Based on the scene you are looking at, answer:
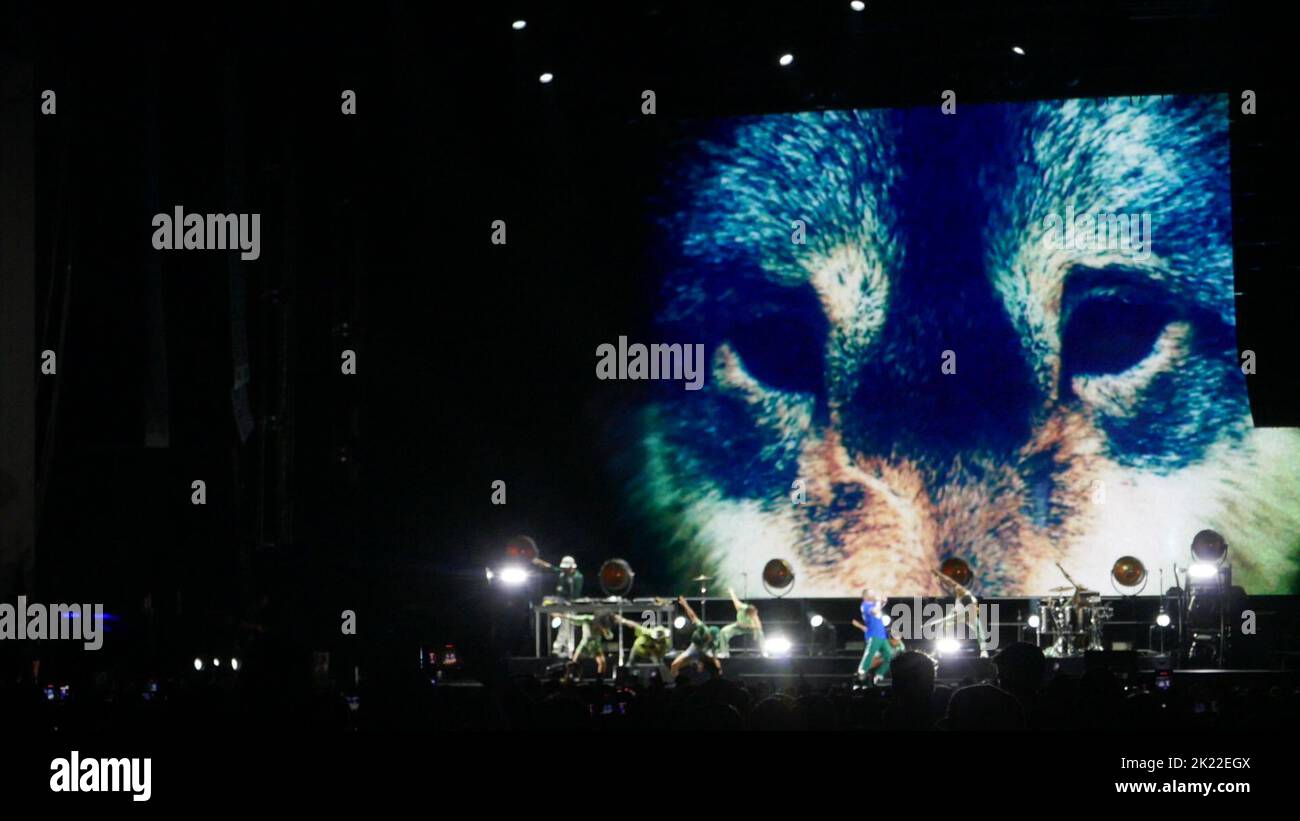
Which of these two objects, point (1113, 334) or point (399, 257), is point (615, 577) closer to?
point (399, 257)

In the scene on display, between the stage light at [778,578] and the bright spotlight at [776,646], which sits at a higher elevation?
the stage light at [778,578]

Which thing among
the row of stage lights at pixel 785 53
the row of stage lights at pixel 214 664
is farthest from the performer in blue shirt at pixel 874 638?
the row of stage lights at pixel 214 664

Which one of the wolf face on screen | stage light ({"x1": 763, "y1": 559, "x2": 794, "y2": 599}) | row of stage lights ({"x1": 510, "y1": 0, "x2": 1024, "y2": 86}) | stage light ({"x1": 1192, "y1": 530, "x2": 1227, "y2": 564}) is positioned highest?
row of stage lights ({"x1": 510, "y1": 0, "x2": 1024, "y2": 86})

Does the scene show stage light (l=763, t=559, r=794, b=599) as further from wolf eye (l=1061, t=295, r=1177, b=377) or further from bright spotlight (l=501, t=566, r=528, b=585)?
wolf eye (l=1061, t=295, r=1177, b=377)

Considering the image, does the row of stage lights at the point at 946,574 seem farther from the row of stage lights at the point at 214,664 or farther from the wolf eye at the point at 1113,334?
the row of stage lights at the point at 214,664

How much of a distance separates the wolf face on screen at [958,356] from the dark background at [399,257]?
41 cm

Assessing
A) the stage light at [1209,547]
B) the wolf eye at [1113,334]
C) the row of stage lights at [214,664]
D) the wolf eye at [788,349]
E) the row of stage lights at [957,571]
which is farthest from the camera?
the wolf eye at [788,349]

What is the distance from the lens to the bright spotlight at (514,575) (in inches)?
545

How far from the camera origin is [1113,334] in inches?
629

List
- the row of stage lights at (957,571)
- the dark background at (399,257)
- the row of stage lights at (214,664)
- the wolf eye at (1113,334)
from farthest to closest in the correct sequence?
the wolf eye at (1113,334) < the row of stage lights at (957,571) < the row of stage lights at (214,664) < the dark background at (399,257)

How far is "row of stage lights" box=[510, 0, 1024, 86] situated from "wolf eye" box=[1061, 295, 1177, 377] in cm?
286

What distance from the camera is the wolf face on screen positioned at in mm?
15805

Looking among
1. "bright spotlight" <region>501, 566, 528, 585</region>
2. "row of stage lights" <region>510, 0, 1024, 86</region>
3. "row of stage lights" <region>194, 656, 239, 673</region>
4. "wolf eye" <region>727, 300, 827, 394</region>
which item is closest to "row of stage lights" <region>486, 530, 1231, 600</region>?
"bright spotlight" <region>501, 566, 528, 585</region>

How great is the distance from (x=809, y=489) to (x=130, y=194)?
27.0 ft
